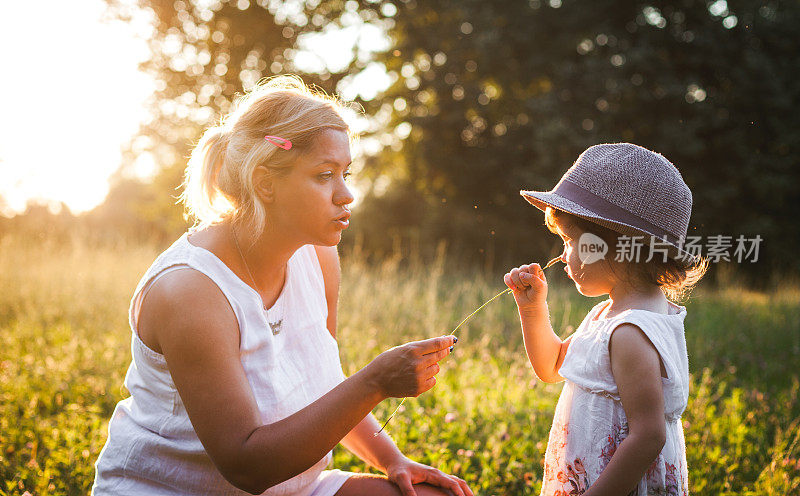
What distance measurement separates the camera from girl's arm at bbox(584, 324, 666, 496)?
1.69 m

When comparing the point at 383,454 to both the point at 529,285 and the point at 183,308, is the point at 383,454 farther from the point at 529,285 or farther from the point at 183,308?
the point at 183,308

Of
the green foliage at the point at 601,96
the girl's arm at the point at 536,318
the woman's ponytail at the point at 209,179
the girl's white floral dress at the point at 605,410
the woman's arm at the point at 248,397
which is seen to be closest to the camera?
the woman's arm at the point at 248,397

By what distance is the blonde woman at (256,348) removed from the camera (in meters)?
1.61

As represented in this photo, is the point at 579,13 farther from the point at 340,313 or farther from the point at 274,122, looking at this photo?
the point at 274,122

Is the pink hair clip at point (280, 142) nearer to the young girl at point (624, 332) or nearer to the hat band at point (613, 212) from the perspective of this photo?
the young girl at point (624, 332)

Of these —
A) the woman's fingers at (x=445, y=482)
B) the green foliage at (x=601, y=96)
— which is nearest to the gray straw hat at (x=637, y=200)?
the woman's fingers at (x=445, y=482)

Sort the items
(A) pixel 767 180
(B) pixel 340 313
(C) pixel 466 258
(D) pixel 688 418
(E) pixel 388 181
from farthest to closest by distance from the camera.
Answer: (E) pixel 388 181, (C) pixel 466 258, (A) pixel 767 180, (B) pixel 340 313, (D) pixel 688 418

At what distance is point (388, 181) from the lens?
66.2 feet

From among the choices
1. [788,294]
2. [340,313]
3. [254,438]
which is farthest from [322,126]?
[788,294]

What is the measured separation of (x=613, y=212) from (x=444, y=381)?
3.10 meters

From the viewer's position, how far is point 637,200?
6.21 ft

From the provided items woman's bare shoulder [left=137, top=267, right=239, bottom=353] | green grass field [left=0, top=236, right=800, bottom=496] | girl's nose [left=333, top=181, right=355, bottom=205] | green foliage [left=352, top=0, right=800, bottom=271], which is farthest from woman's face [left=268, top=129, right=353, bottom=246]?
green foliage [left=352, top=0, right=800, bottom=271]

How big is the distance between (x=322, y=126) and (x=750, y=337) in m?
7.34

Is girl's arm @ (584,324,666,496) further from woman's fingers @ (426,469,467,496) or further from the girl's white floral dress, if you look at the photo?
woman's fingers @ (426,469,467,496)
